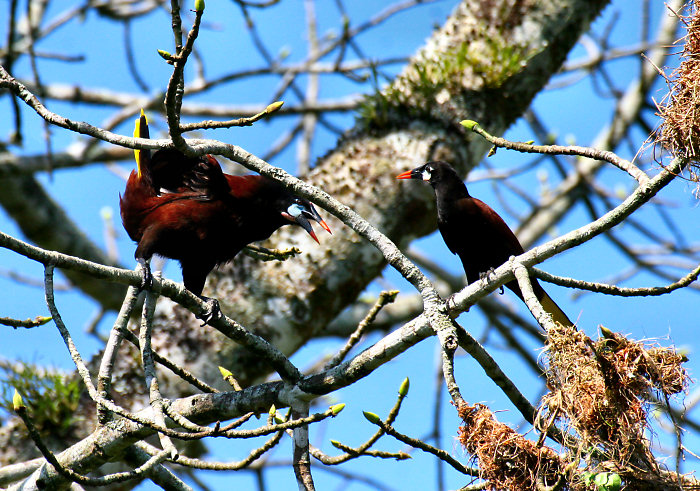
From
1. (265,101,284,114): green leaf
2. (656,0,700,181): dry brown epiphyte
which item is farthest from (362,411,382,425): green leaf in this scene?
(656,0,700,181): dry brown epiphyte

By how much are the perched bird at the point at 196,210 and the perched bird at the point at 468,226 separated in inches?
35.1

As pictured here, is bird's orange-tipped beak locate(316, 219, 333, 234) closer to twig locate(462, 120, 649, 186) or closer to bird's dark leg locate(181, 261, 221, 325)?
bird's dark leg locate(181, 261, 221, 325)

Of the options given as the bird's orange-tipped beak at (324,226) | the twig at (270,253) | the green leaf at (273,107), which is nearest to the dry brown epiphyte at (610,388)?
the green leaf at (273,107)

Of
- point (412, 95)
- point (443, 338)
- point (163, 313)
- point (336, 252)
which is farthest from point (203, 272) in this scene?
point (443, 338)

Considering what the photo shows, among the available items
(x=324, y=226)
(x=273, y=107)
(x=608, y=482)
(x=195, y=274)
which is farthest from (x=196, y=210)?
(x=608, y=482)

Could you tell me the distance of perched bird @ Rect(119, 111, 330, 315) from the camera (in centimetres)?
371

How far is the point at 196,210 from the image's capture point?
373 centimetres

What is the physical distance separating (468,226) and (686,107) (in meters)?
2.15

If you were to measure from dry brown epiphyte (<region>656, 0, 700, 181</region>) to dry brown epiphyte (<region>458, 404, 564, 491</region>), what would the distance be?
1.01m

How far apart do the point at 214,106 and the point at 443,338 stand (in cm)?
474

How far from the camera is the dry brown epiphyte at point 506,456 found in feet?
6.60

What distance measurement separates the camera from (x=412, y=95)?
14.8ft

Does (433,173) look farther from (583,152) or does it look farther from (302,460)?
(302,460)

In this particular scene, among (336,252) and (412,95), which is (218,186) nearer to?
(336,252)
